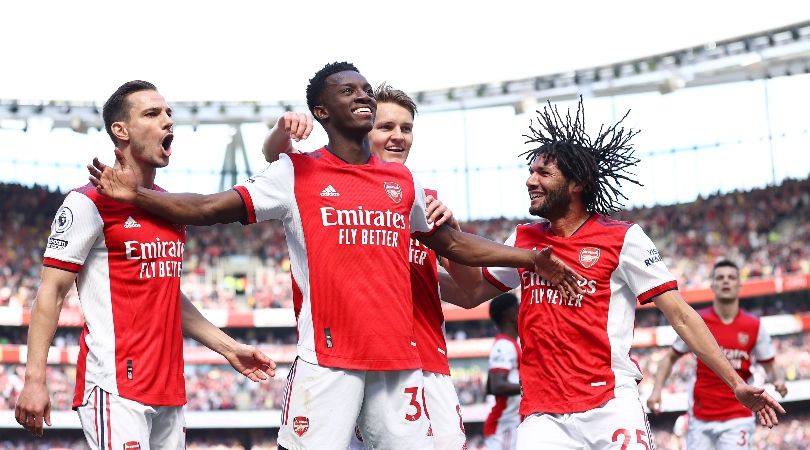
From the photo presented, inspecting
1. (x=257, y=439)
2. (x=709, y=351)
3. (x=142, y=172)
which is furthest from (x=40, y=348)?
(x=257, y=439)

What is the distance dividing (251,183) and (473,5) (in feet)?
86.9

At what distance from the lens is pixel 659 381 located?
10.5 m

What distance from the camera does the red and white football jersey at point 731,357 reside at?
11141 mm

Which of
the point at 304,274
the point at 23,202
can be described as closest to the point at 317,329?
the point at 304,274

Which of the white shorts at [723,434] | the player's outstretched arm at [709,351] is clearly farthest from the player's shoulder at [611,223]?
the white shorts at [723,434]

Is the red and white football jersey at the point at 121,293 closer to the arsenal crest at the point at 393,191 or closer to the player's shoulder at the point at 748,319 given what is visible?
the arsenal crest at the point at 393,191

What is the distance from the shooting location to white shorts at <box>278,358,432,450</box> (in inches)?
174

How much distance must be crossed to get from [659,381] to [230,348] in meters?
6.28

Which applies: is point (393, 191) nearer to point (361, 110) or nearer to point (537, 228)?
point (361, 110)

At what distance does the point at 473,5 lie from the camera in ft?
99.2

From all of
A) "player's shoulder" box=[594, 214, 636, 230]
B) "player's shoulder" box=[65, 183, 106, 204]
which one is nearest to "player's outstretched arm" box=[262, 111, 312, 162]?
"player's shoulder" box=[65, 183, 106, 204]

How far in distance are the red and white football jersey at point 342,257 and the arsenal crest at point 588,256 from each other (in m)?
1.62

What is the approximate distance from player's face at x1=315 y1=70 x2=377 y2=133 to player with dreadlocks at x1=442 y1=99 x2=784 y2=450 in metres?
1.74

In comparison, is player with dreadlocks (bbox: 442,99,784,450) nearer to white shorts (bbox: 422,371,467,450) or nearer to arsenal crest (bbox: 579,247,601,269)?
arsenal crest (bbox: 579,247,601,269)
